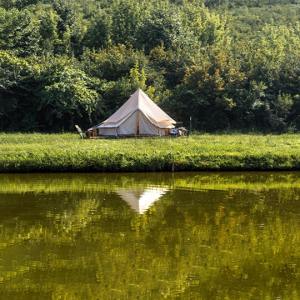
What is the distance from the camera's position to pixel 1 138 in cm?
3131

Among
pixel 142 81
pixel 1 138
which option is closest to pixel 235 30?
pixel 142 81

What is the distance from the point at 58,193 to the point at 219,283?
10456 millimetres

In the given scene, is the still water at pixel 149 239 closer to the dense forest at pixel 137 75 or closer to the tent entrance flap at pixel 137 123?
the tent entrance flap at pixel 137 123

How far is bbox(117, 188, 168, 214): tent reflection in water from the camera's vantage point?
18.3 meters

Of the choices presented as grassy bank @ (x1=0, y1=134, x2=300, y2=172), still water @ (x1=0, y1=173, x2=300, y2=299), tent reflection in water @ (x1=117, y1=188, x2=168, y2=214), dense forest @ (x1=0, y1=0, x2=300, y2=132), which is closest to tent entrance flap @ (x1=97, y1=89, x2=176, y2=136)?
dense forest @ (x1=0, y1=0, x2=300, y2=132)

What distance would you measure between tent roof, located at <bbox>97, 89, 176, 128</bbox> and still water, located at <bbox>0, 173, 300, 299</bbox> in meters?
12.2

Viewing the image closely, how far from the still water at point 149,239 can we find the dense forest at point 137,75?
16346mm

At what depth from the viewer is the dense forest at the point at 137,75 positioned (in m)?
38.5

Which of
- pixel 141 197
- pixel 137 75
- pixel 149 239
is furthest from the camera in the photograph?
pixel 137 75

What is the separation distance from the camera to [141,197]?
19.9 metres

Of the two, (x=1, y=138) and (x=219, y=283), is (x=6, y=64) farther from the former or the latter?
(x=219, y=283)

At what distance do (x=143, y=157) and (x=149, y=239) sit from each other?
1157 cm

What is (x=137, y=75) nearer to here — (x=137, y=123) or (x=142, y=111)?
(x=142, y=111)

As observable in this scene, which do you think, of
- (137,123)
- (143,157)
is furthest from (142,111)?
(143,157)
